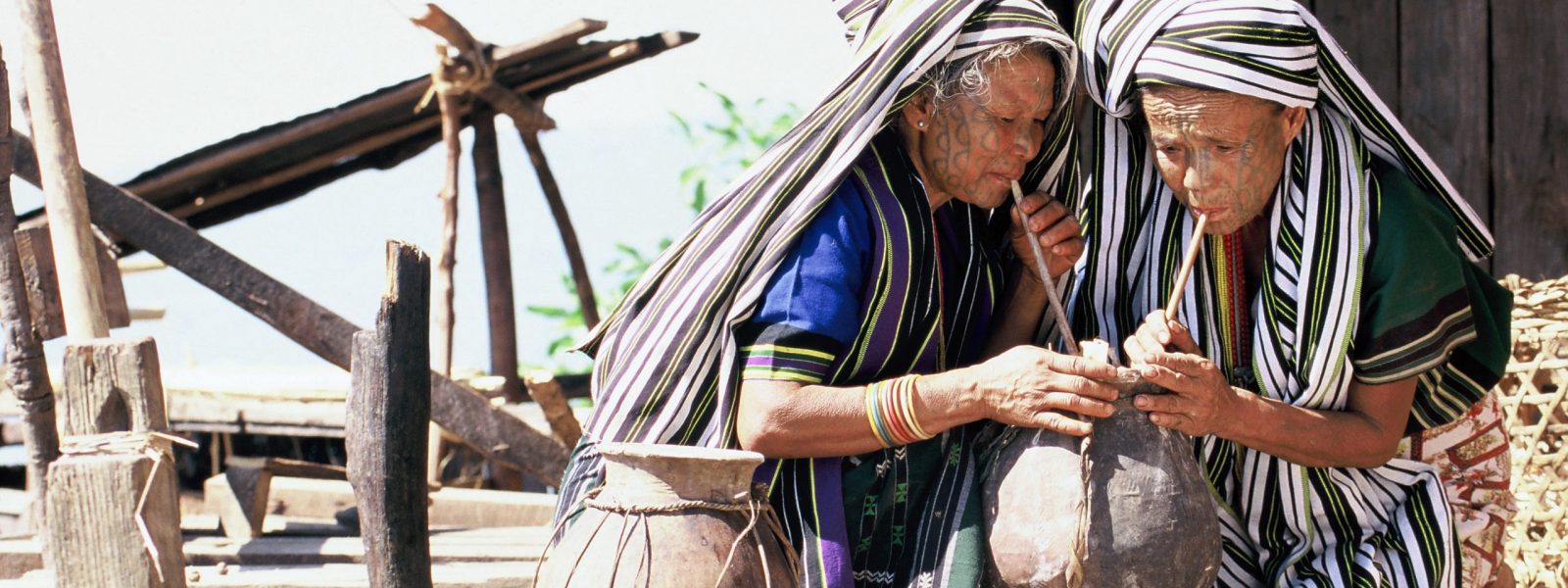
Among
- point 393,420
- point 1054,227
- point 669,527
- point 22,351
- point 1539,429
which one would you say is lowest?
point 1539,429

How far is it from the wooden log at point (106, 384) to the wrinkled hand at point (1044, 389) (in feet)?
4.87

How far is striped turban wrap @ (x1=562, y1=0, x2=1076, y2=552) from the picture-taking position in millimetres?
2779

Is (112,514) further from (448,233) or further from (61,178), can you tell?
(448,233)

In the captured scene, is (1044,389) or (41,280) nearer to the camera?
(1044,389)

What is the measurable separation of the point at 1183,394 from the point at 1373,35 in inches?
93.4

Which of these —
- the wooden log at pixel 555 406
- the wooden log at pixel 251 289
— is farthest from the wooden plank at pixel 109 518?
the wooden log at pixel 555 406

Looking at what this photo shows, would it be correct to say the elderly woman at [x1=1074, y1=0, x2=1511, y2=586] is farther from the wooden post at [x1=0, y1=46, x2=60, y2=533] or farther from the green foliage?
the green foliage

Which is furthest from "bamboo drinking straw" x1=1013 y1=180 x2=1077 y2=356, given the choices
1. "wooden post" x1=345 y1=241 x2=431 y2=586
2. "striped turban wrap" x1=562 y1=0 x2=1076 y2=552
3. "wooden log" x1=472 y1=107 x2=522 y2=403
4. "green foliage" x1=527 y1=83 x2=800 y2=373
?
"green foliage" x1=527 y1=83 x2=800 y2=373

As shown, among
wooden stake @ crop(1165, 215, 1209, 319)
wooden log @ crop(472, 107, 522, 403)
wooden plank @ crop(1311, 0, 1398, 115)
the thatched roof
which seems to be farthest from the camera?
wooden log @ crop(472, 107, 522, 403)

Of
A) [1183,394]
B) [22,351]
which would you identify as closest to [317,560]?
[22,351]

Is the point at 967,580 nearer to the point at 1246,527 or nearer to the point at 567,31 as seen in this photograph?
the point at 1246,527

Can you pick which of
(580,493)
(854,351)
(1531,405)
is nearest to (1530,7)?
(1531,405)

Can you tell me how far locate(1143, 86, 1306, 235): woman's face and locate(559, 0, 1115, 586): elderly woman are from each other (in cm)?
22

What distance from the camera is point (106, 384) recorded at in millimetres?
2750
